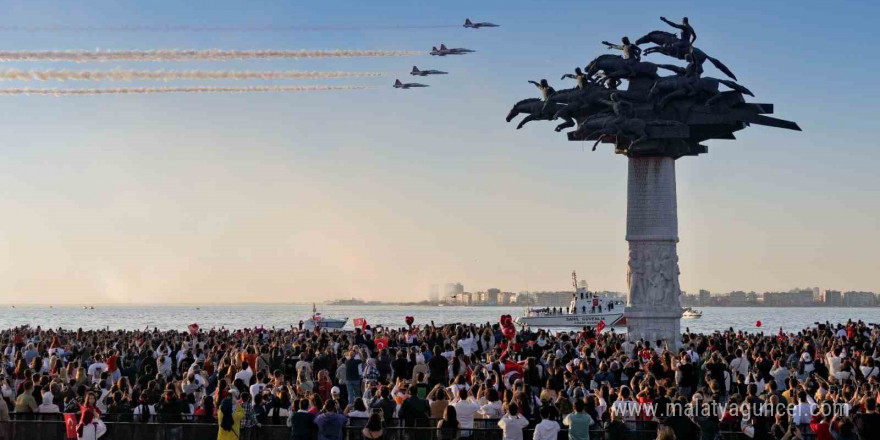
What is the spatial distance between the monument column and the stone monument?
4 centimetres

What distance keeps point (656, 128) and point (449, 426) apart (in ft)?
83.2

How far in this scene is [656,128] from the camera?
38875 millimetres

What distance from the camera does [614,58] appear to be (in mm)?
39875

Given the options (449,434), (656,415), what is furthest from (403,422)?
(656,415)

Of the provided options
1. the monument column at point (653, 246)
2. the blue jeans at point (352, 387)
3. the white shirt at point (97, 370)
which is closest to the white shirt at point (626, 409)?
the blue jeans at point (352, 387)

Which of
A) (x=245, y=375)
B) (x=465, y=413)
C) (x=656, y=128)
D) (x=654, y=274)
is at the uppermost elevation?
(x=656, y=128)

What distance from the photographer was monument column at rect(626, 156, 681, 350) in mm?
39438

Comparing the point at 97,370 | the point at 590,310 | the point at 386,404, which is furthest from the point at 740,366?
the point at 590,310

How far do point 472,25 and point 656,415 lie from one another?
135ft

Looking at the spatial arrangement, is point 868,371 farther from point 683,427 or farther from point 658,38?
point 658,38

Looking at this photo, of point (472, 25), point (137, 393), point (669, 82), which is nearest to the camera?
point (137, 393)

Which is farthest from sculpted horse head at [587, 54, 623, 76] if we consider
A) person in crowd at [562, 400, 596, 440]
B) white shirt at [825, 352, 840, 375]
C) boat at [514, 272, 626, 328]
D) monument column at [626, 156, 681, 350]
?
boat at [514, 272, 626, 328]

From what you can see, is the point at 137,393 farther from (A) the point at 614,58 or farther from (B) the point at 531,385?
(A) the point at 614,58

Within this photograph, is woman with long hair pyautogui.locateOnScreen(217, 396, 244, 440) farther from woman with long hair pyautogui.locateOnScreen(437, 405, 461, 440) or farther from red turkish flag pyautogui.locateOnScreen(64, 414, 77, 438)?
woman with long hair pyautogui.locateOnScreen(437, 405, 461, 440)
